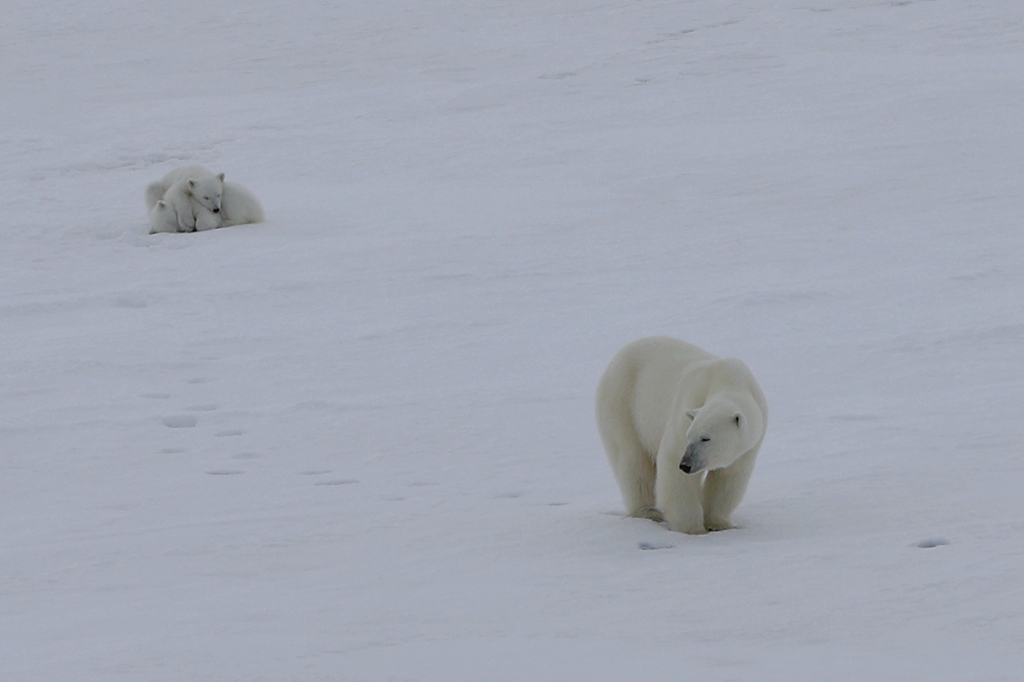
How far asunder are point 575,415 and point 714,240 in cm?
360

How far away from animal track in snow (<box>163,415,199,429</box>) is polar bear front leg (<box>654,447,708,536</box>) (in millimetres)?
2462

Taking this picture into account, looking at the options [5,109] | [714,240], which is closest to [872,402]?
[714,240]

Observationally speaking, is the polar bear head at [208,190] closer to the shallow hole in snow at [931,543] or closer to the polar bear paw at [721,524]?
the polar bear paw at [721,524]

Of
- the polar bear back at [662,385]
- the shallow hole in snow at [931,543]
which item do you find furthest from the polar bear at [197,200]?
the shallow hole in snow at [931,543]

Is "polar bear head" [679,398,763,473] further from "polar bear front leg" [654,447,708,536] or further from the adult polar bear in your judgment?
"polar bear front leg" [654,447,708,536]

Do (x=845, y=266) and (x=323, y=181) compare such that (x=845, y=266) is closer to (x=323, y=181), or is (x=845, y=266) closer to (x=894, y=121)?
(x=894, y=121)

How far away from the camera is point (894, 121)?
39.2 ft

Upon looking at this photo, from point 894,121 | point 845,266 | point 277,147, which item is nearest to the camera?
point 845,266

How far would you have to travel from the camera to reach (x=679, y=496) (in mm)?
4059

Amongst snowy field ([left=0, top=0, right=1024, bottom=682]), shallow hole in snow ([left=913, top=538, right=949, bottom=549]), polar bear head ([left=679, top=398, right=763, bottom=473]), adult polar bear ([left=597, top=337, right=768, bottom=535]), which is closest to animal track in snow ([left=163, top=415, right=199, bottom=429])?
snowy field ([left=0, top=0, right=1024, bottom=682])

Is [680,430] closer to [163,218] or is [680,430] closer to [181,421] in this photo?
[181,421]

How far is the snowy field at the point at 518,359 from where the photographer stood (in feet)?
10.7

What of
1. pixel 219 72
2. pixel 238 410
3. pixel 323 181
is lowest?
pixel 238 410

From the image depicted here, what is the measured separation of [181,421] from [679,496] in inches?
102
